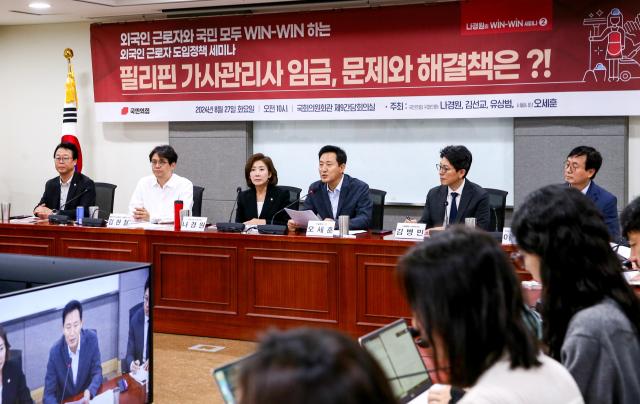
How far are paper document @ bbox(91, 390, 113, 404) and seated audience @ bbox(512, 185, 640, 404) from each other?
1.20 m

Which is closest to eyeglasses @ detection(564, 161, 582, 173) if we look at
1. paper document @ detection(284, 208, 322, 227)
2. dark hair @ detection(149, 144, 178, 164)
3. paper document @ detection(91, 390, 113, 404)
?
paper document @ detection(284, 208, 322, 227)

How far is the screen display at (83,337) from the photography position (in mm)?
1904

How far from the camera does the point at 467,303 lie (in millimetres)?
1215

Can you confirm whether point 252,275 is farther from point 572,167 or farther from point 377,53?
point 377,53

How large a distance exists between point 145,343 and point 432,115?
163 inches

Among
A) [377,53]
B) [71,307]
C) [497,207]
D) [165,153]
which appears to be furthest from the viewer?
[377,53]

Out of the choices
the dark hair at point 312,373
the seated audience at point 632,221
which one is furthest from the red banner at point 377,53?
the dark hair at point 312,373

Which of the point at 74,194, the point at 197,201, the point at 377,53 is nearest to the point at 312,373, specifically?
the point at 197,201

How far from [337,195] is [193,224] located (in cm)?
96

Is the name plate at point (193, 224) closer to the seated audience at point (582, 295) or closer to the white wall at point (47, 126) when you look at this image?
the white wall at point (47, 126)

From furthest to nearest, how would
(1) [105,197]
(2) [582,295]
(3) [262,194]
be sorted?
(1) [105,197], (3) [262,194], (2) [582,295]

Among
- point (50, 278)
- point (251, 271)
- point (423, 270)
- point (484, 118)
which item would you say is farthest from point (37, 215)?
point (423, 270)

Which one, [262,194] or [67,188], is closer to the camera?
[262,194]

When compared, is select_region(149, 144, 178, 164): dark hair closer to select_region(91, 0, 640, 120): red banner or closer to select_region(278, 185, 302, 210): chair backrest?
select_region(278, 185, 302, 210): chair backrest
